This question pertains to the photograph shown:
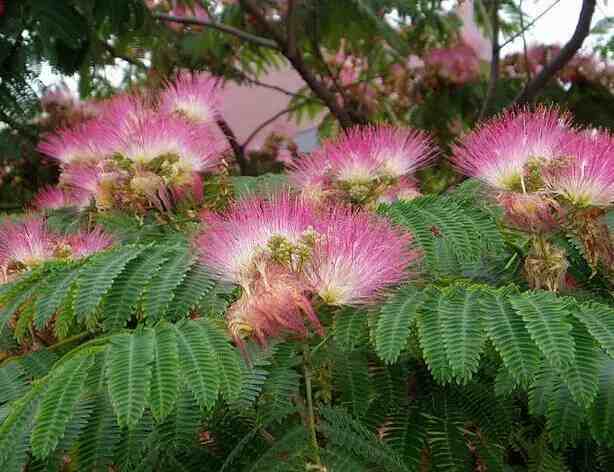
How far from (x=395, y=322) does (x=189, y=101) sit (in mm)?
1533

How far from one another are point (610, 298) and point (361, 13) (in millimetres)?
2568

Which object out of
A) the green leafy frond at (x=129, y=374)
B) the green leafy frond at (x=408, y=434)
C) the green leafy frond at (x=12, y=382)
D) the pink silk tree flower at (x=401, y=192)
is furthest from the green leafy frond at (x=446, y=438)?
the green leafy frond at (x=12, y=382)

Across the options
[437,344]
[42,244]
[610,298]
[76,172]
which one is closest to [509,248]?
[610,298]

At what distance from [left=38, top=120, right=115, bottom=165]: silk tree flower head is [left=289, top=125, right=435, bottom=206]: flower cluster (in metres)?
0.57

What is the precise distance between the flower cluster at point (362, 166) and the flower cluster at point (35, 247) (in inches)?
22.3

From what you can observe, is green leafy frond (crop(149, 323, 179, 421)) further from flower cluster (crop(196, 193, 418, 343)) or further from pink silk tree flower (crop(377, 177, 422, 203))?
pink silk tree flower (crop(377, 177, 422, 203))

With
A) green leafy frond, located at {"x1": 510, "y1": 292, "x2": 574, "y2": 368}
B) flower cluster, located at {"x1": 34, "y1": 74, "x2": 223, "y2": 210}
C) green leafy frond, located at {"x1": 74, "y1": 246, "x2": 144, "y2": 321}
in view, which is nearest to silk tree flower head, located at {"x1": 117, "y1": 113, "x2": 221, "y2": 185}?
flower cluster, located at {"x1": 34, "y1": 74, "x2": 223, "y2": 210}

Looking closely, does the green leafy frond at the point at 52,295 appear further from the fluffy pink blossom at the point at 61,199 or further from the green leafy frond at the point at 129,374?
the fluffy pink blossom at the point at 61,199

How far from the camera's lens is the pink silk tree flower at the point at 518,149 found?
7.14ft

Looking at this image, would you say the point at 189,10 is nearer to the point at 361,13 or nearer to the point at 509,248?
the point at 361,13

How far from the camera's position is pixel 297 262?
1.82 meters

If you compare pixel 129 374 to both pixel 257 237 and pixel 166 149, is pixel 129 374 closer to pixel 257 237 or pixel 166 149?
pixel 257 237

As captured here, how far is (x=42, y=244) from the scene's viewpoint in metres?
2.50

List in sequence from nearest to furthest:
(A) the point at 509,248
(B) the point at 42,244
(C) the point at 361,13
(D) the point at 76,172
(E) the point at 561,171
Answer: (E) the point at 561,171 → (A) the point at 509,248 → (B) the point at 42,244 → (D) the point at 76,172 → (C) the point at 361,13
